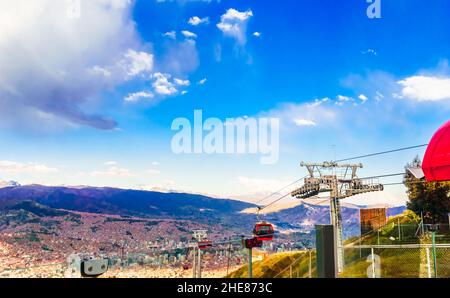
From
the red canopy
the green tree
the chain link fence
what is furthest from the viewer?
the green tree

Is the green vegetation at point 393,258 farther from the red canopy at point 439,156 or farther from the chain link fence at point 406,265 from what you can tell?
the red canopy at point 439,156

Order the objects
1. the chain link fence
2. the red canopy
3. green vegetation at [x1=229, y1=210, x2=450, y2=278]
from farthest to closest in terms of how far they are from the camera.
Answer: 1. green vegetation at [x1=229, y1=210, x2=450, y2=278]
2. the chain link fence
3. the red canopy

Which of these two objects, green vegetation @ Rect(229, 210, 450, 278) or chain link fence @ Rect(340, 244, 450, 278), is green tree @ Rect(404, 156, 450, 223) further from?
chain link fence @ Rect(340, 244, 450, 278)

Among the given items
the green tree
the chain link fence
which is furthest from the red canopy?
the green tree

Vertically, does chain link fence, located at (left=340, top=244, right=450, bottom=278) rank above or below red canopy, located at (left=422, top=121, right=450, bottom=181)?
below

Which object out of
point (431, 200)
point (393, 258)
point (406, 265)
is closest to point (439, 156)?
point (406, 265)
